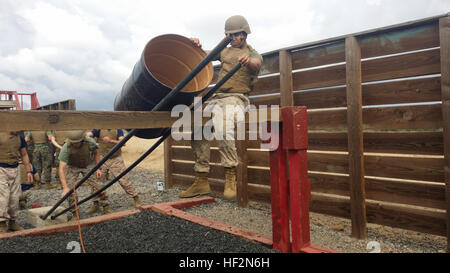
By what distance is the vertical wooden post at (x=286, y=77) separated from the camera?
5234 mm

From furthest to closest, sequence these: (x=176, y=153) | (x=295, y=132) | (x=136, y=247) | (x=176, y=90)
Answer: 1. (x=176, y=153)
2. (x=136, y=247)
3. (x=295, y=132)
4. (x=176, y=90)

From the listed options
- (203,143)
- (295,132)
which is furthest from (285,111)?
(203,143)

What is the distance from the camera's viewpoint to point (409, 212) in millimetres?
4090

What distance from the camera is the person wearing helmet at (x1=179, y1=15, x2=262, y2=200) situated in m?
3.01

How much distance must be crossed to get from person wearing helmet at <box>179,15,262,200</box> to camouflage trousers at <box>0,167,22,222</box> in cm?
296

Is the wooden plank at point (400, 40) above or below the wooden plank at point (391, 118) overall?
above

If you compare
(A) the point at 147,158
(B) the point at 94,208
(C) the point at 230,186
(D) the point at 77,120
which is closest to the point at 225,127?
(C) the point at 230,186

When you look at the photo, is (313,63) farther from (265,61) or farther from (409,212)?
(409,212)

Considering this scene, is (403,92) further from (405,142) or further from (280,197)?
(280,197)

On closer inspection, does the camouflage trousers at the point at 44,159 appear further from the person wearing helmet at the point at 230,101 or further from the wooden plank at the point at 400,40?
the wooden plank at the point at 400,40

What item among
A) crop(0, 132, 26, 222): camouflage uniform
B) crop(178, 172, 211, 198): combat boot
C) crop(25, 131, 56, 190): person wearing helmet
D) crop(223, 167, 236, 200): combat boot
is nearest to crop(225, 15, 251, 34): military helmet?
crop(223, 167, 236, 200): combat boot

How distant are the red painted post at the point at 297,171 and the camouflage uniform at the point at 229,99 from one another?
19.9 inches

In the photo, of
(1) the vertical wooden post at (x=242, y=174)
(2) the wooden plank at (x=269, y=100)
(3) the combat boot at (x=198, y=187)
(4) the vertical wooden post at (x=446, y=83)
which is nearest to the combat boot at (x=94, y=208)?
(1) the vertical wooden post at (x=242, y=174)

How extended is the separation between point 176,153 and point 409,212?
5310 mm
